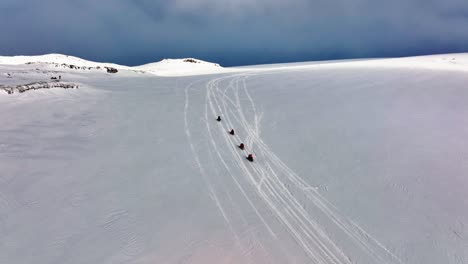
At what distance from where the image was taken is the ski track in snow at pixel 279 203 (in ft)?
18.9

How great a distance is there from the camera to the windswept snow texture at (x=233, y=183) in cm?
571

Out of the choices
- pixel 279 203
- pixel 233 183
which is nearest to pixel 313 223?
pixel 279 203

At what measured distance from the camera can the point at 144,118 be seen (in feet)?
41.8

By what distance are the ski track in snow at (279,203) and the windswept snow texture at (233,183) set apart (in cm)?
3

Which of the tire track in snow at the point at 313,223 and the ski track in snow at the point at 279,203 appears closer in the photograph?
the tire track in snow at the point at 313,223

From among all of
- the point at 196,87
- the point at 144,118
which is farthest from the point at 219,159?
the point at 196,87

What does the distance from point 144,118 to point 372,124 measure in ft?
31.9

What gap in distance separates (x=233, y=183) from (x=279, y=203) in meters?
1.45

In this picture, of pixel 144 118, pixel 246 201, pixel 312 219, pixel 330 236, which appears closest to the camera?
pixel 330 236

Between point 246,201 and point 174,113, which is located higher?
point 174,113

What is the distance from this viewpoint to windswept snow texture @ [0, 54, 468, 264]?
18.7 feet

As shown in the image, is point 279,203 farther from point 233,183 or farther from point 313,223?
point 233,183

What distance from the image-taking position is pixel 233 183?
26.1 ft

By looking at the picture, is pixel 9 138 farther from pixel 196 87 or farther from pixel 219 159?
pixel 196 87
